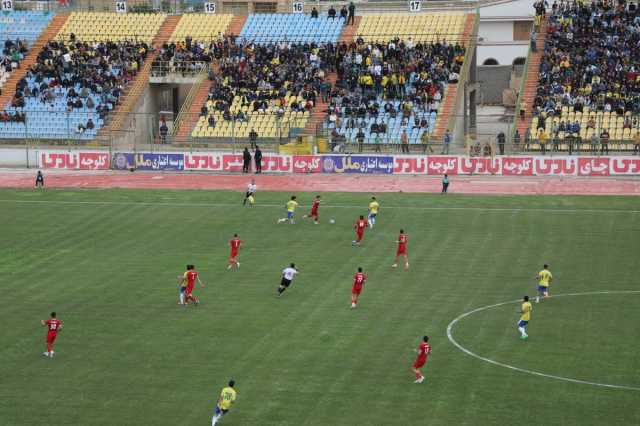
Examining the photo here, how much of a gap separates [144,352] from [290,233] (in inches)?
748

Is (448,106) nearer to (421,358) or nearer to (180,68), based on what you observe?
(180,68)

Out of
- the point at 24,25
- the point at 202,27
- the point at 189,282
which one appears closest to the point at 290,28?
the point at 202,27

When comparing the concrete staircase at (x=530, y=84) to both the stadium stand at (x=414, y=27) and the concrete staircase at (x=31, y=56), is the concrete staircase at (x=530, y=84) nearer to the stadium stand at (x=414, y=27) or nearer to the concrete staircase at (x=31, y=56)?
the stadium stand at (x=414, y=27)

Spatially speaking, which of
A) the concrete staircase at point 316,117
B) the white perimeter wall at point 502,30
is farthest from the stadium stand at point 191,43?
the white perimeter wall at point 502,30

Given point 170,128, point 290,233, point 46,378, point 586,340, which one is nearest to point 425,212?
point 290,233

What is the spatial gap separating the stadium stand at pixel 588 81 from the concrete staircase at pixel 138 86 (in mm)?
28943

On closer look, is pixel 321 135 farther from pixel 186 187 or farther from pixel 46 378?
pixel 46 378

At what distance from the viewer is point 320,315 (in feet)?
126

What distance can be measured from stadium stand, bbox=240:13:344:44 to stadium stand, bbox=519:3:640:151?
55.7 feet

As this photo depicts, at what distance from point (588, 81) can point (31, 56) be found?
43704 mm

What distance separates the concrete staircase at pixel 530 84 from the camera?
74125 millimetres

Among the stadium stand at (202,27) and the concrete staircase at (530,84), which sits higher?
the stadium stand at (202,27)

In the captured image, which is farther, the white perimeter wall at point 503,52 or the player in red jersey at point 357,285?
the white perimeter wall at point 503,52

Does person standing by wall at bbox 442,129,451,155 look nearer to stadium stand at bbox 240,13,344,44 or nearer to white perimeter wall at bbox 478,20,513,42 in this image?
stadium stand at bbox 240,13,344,44
